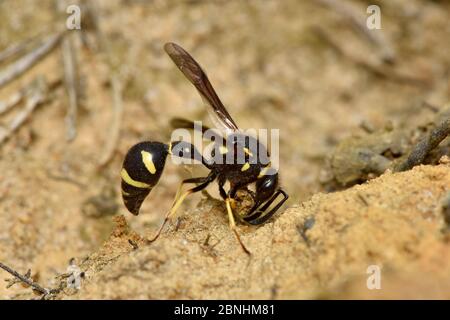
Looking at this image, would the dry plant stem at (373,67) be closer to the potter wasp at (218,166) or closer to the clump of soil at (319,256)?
the potter wasp at (218,166)

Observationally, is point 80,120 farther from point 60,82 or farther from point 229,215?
point 229,215

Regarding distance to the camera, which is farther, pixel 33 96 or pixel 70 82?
pixel 70 82

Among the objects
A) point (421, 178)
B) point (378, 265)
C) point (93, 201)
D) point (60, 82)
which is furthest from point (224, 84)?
point (378, 265)

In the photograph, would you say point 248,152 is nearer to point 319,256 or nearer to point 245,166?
point 245,166

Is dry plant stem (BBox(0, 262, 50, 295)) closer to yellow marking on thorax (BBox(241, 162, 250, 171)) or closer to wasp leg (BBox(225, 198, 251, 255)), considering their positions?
wasp leg (BBox(225, 198, 251, 255))

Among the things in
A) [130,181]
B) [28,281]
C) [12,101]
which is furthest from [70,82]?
[28,281]

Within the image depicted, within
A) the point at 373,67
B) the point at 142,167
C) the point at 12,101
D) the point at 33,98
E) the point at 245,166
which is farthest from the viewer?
the point at 373,67
